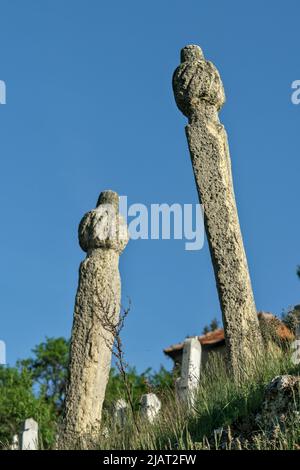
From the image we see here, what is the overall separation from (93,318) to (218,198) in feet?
6.73

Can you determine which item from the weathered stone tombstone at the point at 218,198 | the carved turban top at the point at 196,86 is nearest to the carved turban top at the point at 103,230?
the weathered stone tombstone at the point at 218,198

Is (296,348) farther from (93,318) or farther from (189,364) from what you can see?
(189,364)

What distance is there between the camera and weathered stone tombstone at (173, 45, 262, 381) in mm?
9562

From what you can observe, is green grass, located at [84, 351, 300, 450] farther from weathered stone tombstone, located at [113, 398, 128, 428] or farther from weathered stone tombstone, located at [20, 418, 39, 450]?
weathered stone tombstone, located at [20, 418, 39, 450]

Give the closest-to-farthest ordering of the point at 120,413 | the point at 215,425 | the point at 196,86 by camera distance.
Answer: the point at 215,425 → the point at 120,413 → the point at 196,86

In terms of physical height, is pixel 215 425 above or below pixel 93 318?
below

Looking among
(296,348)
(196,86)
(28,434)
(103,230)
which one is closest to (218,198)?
(103,230)

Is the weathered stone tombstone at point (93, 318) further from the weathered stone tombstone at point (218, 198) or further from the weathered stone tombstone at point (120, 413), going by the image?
the weathered stone tombstone at point (218, 198)

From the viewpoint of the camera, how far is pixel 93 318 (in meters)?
9.87

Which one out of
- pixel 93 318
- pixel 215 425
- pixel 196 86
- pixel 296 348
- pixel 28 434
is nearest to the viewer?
pixel 215 425

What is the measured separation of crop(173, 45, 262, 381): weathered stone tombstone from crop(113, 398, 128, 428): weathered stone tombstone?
4.11 ft

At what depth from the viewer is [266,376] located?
7684mm

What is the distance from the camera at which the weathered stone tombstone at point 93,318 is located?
Result: 951 centimetres
